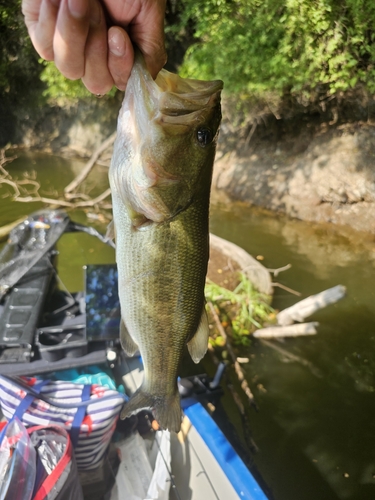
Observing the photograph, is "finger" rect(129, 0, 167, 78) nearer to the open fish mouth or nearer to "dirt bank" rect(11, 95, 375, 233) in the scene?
the open fish mouth

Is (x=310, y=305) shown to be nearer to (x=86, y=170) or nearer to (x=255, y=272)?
(x=255, y=272)

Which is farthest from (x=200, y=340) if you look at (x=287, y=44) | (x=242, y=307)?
(x=287, y=44)

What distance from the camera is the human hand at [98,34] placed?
43.3 inches

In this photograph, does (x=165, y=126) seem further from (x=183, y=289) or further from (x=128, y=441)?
(x=128, y=441)

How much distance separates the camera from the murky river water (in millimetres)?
3648

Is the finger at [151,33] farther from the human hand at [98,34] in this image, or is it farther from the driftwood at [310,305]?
the driftwood at [310,305]

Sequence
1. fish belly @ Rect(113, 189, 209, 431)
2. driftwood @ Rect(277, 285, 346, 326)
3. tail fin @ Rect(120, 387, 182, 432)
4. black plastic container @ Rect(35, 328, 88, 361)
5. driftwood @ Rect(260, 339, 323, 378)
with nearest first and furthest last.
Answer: fish belly @ Rect(113, 189, 209, 431) → tail fin @ Rect(120, 387, 182, 432) → black plastic container @ Rect(35, 328, 88, 361) → driftwood @ Rect(277, 285, 346, 326) → driftwood @ Rect(260, 339, 323, 378)

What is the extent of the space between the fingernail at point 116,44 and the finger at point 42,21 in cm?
19

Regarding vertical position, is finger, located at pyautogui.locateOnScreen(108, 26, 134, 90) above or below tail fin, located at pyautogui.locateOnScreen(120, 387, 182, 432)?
above

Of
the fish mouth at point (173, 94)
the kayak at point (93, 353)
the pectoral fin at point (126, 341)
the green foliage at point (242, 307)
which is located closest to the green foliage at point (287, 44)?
the green foliage at point (242, 307)

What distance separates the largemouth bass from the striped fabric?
834 mm

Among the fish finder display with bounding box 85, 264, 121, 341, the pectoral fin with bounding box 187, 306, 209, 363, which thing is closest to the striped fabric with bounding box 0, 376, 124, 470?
the fish finder display with bounding box 85, 264, 121, 341

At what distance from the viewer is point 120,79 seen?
4.19 ft

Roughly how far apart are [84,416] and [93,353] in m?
0.67
